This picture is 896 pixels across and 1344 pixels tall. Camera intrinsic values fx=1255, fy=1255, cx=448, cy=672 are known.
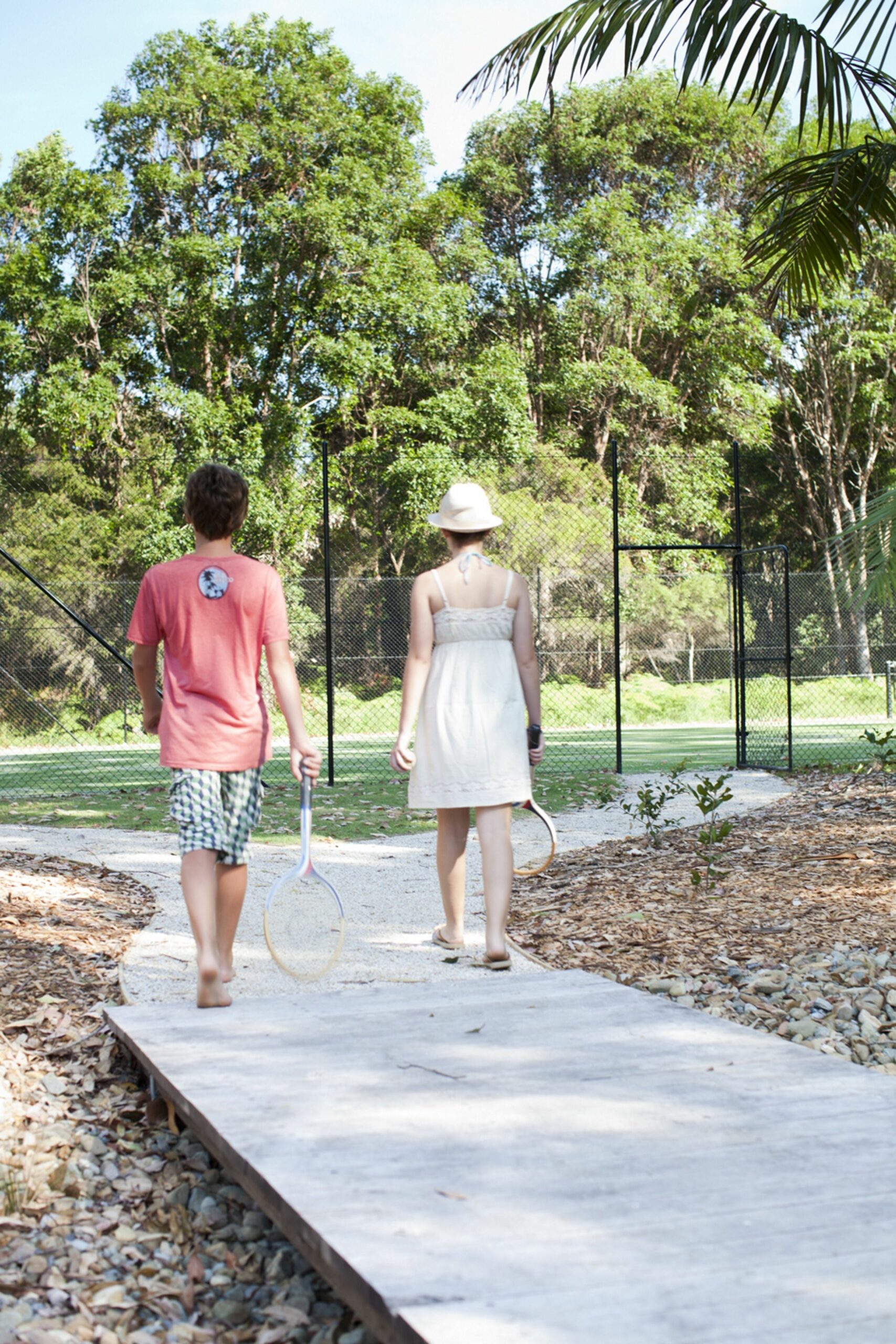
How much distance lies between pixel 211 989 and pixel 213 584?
4.11ft

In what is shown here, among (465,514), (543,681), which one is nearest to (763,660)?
(465,514)

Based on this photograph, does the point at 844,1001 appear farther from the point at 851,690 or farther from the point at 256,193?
the point at 256,193

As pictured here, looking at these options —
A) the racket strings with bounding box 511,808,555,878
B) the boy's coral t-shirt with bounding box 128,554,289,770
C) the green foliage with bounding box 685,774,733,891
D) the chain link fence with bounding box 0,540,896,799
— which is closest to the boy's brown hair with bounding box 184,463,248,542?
the boy's coral t-shirt with bounding box 128,554,289,770

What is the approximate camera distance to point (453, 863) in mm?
4852

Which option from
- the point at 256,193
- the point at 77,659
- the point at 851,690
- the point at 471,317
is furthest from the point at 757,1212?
the point at 471,317

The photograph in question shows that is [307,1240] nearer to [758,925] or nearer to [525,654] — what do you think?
[525,654]

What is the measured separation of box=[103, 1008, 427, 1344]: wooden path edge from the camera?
A: 6.24ft

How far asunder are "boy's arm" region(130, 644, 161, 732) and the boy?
0.09 feet

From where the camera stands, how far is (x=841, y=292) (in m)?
32.8

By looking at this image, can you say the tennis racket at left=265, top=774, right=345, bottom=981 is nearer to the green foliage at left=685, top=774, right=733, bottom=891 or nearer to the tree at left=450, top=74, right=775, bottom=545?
the green foliage at left=685, top=774, right=733, bottom=891

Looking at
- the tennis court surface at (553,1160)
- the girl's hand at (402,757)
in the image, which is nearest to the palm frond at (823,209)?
the girl's hand at (402,757)

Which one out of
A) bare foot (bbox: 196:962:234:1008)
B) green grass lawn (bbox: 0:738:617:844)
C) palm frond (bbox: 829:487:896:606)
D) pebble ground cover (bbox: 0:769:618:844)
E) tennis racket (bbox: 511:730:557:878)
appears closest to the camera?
bare foot (bbox: 196:962:234:1008)

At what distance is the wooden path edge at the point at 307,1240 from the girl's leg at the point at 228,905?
3.40 feet

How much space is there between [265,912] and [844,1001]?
6.31 ft
